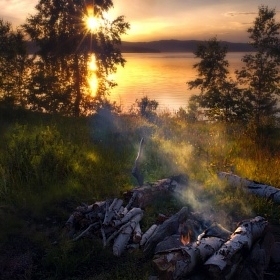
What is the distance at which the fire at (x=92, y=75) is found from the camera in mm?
25484

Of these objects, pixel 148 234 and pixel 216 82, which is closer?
pixel 148 234

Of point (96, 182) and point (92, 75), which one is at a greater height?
point (92, 75)

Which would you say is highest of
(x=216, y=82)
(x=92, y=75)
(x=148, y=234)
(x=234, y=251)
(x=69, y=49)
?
(x=69, y=49)

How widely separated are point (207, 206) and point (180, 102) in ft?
209

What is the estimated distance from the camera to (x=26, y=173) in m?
8.27

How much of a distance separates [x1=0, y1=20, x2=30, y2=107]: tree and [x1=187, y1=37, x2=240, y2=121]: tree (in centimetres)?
1966

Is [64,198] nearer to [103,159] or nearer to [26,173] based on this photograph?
[26,173]

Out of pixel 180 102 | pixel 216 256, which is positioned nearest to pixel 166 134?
pixel 216 256

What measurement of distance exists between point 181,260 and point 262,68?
3579 centimetres

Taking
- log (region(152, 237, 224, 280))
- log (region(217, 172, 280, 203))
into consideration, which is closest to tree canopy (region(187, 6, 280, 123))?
log (region(217, 172, 280, 203))

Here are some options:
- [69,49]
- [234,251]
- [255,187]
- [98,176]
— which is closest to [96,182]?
[98,176]

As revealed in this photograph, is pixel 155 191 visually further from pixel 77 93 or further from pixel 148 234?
pixel 77 93

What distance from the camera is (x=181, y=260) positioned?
415cm

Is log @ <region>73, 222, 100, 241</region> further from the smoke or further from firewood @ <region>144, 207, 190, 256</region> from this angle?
the smoke
